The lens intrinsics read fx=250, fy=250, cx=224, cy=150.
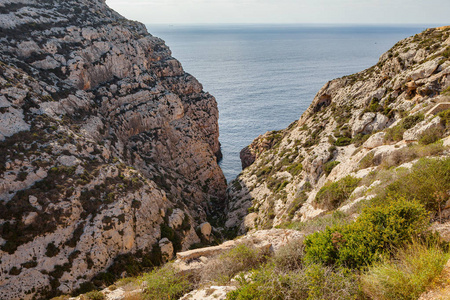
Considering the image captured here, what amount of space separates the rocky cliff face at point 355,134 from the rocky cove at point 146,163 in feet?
0.56

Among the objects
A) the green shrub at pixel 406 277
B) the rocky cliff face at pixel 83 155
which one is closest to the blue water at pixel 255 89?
the rocky cliff face at pixel 83 155

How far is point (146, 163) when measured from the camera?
35.6m

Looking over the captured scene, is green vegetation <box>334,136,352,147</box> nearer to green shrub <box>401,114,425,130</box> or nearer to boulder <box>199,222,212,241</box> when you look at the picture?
green shrub <box>401,114,425,130</box>

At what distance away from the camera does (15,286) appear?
589 inches

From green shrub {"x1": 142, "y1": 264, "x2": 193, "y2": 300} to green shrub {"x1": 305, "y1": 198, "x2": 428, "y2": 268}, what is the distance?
16.2 feet

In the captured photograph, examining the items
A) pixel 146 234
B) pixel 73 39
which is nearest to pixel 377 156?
pixel 146 234

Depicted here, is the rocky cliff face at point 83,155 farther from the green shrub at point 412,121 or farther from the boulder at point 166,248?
the green shrub at point 412,121

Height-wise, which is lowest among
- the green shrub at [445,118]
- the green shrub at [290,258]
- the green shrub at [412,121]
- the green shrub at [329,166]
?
the green shrub at [329,166]

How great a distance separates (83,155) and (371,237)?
79.7 ft

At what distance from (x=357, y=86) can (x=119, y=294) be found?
34.9 metres

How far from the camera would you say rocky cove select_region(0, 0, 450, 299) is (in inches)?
524

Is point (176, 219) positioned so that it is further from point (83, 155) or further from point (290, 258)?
point (290, 258)

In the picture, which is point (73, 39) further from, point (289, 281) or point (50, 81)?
point (289, 281)

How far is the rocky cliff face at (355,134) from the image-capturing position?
56.4 ft
